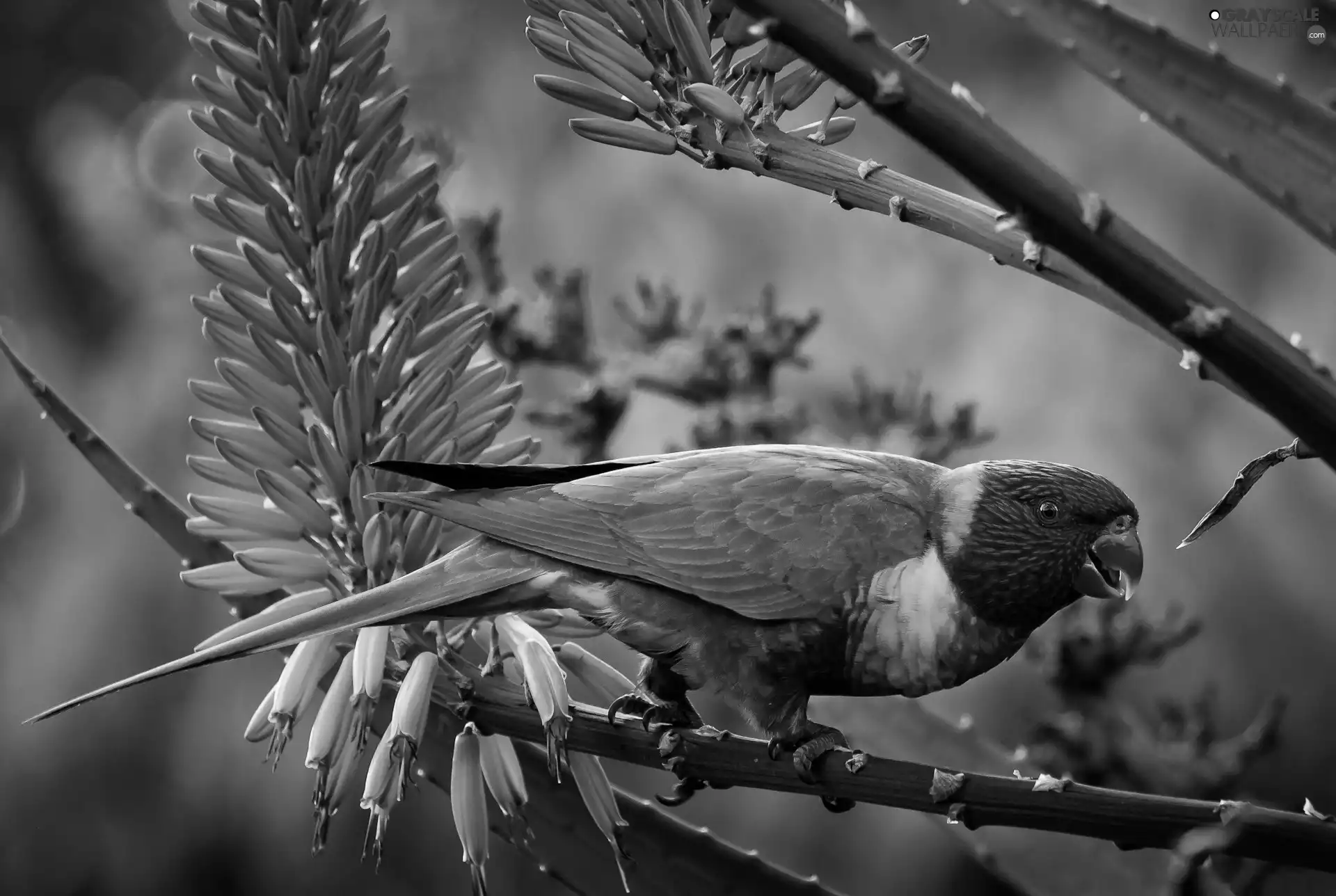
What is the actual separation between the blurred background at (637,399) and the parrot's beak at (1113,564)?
0.83 meters

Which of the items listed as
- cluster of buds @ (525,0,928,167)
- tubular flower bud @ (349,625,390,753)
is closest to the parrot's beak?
cluster of buds @ (525,0,928,167)

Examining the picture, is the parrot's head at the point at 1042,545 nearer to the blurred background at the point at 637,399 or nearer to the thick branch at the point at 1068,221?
the thick branch at the point at 1068,221

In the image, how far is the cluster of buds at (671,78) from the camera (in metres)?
0.45

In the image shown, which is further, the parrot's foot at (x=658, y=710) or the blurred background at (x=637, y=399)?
the blurred background at (x=637, y=399)

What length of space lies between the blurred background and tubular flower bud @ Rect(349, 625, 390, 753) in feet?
3.15

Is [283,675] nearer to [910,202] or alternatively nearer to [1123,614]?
[910,202]

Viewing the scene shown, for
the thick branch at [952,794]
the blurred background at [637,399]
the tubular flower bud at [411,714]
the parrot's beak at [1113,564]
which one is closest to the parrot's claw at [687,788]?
the thick branch at [952,794]

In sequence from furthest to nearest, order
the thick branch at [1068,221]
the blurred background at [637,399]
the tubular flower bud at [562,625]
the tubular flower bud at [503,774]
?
the blurred background at [637,399] < the tubular flower bud at [562,625] < the tubular flower bud at [503,774] < the thick branch at [1068,221]

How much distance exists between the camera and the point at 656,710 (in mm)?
654

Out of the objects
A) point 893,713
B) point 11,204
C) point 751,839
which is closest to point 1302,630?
point 751,839

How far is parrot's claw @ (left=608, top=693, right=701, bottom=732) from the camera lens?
0.64m

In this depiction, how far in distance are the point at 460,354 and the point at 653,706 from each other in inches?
9.5

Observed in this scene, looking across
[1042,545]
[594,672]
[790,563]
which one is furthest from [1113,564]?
[594,672]

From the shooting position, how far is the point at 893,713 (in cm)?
87
